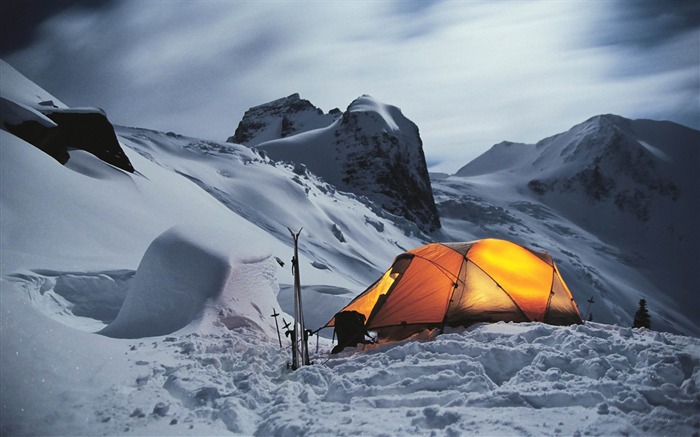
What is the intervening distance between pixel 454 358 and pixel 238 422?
2.47 m

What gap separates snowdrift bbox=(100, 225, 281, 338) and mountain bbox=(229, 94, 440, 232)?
53781mm

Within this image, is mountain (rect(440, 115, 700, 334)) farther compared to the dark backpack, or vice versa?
mountain (rect(440, 115, 700, 334))

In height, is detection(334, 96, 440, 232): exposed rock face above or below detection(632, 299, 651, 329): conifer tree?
above

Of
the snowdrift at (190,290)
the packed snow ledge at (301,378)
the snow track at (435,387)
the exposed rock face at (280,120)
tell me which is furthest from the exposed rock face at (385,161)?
the snow track at (435,387)

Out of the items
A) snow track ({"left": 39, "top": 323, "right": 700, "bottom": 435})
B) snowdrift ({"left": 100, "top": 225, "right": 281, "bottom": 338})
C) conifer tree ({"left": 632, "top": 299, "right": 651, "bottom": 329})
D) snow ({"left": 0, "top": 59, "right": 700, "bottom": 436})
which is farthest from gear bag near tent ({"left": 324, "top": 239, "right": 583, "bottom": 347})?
conifer tree ({"left": 632, "top": 299, "right": 651, "bottom": 329})

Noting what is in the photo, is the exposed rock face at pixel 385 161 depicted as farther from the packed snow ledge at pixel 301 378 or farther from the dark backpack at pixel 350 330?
the packed snow ledge at pixel 301 378

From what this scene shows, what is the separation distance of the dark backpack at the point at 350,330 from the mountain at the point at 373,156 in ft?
179

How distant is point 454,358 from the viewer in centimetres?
526

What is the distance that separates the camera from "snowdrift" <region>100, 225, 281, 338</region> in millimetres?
6262

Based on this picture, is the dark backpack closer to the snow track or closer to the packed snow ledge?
the packed snow ledge

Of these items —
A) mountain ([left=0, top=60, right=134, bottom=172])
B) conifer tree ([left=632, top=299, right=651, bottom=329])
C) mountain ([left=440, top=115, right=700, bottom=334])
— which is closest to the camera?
mountain ([left=0, top=60, right=134, bottom=172])

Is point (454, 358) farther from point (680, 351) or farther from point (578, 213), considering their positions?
point (578, 213)

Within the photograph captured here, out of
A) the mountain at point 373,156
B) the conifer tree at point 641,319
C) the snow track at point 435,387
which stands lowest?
the conifer tree at point 641,319

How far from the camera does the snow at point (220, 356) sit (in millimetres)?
3865
